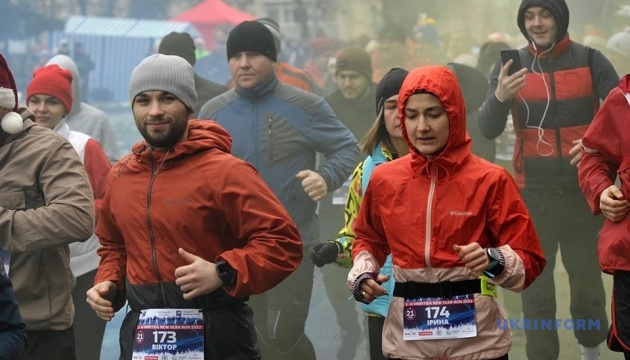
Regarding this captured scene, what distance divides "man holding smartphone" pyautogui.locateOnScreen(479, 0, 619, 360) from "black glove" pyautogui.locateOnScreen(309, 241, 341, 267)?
80.6 inches

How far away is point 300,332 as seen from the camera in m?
8.16

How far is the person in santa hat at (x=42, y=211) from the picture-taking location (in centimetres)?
576

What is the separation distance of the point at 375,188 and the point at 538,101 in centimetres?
309

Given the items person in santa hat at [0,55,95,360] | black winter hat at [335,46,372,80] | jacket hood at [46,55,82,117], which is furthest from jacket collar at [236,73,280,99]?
black winter hat at [335,46,372,80]

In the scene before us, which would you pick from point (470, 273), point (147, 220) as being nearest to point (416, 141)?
point (470, 273)

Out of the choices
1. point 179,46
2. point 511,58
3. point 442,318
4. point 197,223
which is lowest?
point 179,46

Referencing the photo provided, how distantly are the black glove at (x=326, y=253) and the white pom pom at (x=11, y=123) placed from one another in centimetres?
140

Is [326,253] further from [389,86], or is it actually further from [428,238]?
[428,238]

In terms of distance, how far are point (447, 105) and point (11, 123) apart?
194 cm

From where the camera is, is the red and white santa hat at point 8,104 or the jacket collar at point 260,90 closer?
the red and white santa hat at point 8,104

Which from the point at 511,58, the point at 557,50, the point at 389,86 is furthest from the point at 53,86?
the point at 557,50

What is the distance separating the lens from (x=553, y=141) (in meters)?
7.96

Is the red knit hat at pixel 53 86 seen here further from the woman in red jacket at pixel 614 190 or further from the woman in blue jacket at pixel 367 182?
the woman in red jacket at pixel 614 190

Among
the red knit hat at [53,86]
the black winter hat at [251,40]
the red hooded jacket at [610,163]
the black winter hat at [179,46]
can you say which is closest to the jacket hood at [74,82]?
the black winter hat at [179,46]
